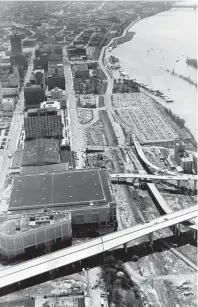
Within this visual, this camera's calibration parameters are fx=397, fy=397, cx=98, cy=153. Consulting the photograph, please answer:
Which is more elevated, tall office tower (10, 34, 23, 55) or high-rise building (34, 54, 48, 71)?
tall office tower (10, 34, 23, 55)

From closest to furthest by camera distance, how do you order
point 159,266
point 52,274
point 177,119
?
point 52,274 → point 159,266 → point 177,119

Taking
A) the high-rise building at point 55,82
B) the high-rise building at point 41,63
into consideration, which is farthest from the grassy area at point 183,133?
the high-rise building at point 41,63

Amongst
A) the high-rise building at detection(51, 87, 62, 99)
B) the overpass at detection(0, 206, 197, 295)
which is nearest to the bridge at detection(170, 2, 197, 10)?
the high-rise building at detection(51, 87, 62, 99)

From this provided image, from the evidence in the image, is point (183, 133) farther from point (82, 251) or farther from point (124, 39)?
point (124, 39)

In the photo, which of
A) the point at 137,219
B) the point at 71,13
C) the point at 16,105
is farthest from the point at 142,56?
the point at 137,219

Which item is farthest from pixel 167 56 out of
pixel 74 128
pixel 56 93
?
pixel 74 128

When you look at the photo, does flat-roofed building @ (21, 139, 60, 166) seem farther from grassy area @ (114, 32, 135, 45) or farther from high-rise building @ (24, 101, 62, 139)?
grassy area @ (114, 32, 135, 45)

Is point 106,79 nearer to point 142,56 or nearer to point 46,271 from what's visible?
point 142,56
